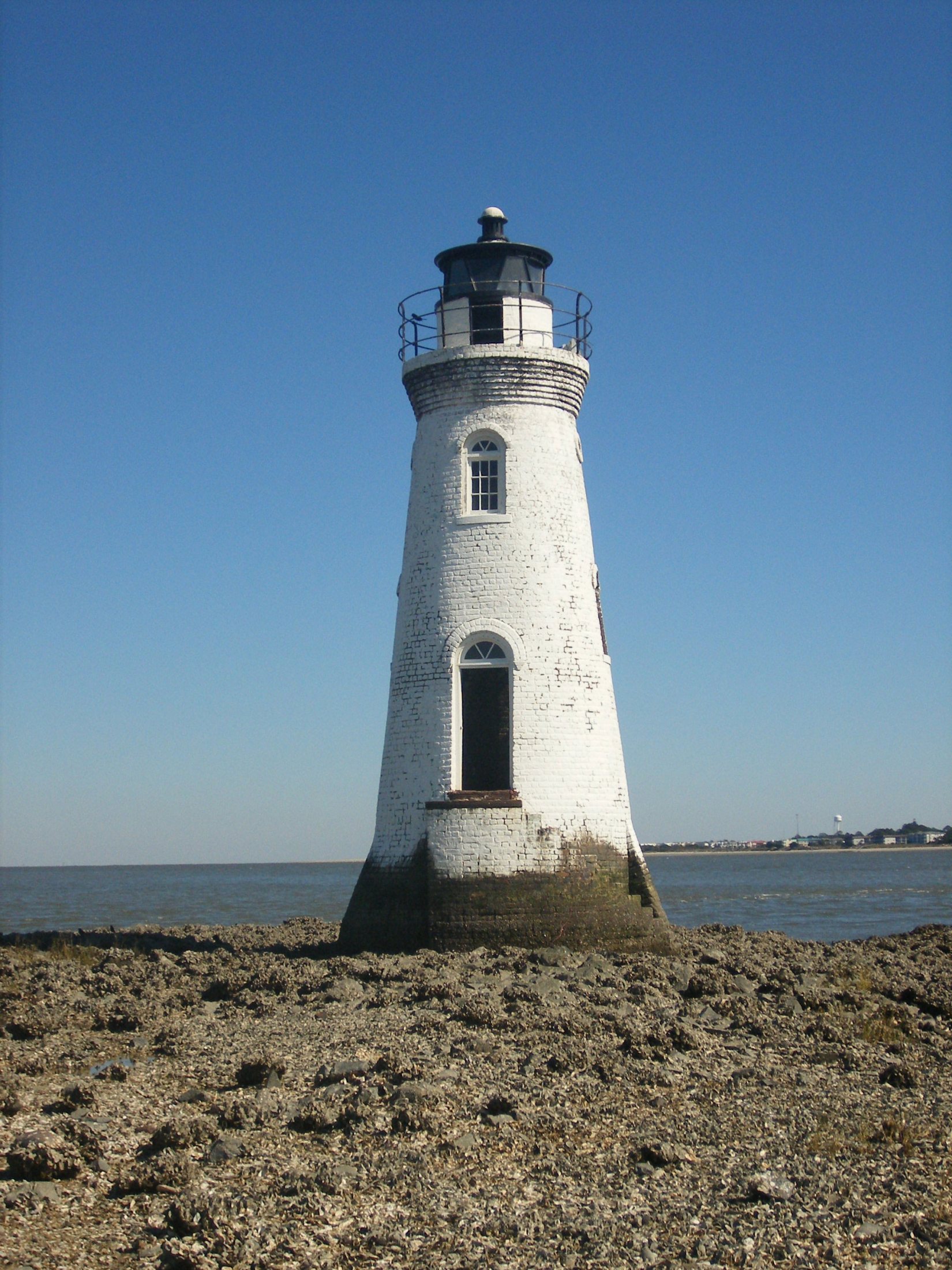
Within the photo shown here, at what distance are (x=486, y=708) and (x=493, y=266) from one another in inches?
243

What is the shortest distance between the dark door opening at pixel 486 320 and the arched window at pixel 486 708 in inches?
166

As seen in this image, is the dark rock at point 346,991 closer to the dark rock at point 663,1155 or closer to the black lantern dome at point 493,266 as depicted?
the dark rock at point 663,1155

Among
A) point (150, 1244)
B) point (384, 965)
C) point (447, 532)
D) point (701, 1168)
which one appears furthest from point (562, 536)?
point (150, 1244)

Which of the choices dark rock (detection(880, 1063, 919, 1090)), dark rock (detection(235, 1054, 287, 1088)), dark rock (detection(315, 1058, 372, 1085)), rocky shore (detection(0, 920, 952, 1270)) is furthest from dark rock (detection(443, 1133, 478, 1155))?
dark rock (detection(880, 1063, 919, 1090))

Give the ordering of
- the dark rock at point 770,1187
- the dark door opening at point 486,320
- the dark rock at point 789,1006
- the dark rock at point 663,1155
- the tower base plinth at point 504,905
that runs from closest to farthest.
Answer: the dark rock at point 770,1187
the dark rock at point 663,1155
the dark rock at point 789,1006
the tower base plinth at point 504,905
the dark door opening at point 486,320

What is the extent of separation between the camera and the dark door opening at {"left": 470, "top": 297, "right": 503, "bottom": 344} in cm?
1939

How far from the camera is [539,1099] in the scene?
1078 cm

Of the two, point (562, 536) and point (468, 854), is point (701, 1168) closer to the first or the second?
point (468, 854)

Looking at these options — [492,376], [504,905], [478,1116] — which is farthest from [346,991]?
[492,376]

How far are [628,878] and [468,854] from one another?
2.40m

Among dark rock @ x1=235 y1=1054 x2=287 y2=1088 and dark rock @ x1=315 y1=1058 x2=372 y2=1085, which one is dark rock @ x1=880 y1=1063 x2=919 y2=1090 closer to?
dark rock @ x1=315 y1=1058 x2=372 y2=1085

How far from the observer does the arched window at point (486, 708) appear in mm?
18438

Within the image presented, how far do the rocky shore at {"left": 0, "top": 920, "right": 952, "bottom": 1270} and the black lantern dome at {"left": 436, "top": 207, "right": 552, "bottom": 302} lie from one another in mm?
8974

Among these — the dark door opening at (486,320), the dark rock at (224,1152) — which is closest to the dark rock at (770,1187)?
the dark rock at (224,1152)
